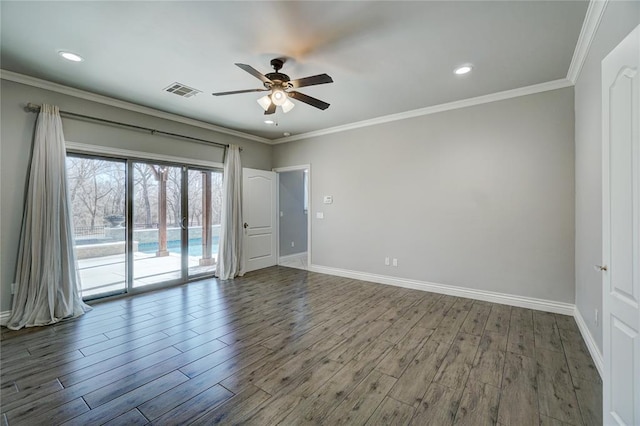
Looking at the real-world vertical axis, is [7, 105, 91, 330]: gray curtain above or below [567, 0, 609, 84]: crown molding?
below

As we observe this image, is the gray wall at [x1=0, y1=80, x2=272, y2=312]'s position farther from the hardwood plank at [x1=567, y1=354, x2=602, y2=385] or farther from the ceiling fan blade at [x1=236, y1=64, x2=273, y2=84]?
the hardwood plank at [x1=567, y1=354, x2=602, y2=385]

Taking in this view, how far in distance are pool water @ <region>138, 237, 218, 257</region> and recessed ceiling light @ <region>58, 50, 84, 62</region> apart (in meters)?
2.61

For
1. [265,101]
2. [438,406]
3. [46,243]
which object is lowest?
[438,406]

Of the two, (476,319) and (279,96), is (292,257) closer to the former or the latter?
(476,319)

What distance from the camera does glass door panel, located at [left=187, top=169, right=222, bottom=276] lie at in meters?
5.05

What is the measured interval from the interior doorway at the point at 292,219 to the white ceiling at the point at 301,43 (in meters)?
3.29

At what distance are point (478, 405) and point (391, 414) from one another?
0.63 meters

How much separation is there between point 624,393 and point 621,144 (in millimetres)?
1305

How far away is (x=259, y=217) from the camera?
20.0 ft

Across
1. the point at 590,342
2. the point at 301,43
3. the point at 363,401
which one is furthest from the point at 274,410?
the point at 301,43

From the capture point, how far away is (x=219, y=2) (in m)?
2.10

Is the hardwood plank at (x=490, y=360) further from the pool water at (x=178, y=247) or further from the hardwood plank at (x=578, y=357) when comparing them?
the pool water at (x=178, y=247)

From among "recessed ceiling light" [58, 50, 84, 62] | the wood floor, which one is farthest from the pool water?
"recessed ceiling light" [58, 50, 84, 62]

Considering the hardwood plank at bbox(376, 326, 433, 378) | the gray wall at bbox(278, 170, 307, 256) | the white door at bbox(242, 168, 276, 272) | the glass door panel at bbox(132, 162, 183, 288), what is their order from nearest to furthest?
the hardwood plank at bbox(376, 326, 433, 378) → the glass door panel at bbox(132, 162, 183, 288) → the white door at bbox(242, 168, 276, 272) → the gray wall at bbox(278, 170, 307, 256)
